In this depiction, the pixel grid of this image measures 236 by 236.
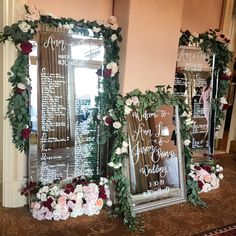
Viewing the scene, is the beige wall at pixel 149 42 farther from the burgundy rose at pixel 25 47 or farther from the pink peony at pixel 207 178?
the pink peony at pixel 207 178

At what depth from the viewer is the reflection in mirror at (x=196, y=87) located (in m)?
3.48

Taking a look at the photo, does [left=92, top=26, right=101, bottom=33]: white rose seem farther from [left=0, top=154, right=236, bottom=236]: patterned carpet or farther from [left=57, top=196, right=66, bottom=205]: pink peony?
[left=0, top=154, right=236, bottom=236]: patterned carpet

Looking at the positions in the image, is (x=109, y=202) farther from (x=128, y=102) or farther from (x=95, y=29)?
(x=95, y=29)

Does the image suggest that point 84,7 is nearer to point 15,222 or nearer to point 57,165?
point 57,165

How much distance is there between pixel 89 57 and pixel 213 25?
5.72 feet

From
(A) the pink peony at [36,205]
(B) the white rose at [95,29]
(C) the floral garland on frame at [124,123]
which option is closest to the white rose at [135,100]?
(C) the floral garland on frame at [124,123]

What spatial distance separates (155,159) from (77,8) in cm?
155

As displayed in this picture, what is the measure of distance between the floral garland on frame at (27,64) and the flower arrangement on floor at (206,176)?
45.0 inches

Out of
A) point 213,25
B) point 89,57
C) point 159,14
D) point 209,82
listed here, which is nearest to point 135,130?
point 89,57

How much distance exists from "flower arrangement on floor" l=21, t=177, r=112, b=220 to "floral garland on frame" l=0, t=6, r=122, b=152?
1.33 ft

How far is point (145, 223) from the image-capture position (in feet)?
8.92

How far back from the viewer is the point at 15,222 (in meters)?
2.63

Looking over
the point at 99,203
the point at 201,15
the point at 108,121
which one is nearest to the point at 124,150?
the point at 108,121


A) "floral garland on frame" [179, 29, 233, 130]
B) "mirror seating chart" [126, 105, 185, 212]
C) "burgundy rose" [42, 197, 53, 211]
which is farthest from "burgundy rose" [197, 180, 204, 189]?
"burgundy rose" [42, 197, 53, 211]
